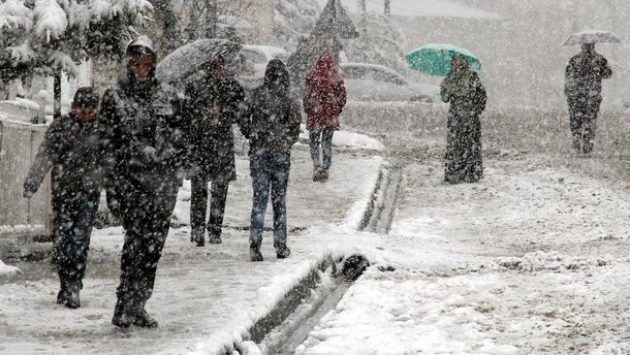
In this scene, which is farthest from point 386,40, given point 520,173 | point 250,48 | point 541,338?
point 541,338

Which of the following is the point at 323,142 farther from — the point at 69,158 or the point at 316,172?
the point at 69,158

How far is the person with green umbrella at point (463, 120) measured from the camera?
15.1m

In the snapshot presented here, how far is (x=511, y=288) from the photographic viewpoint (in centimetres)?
821

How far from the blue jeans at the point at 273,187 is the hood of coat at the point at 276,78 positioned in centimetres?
56

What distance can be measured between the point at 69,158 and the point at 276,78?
249 centimetres

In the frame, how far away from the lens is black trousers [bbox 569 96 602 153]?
17406 mm

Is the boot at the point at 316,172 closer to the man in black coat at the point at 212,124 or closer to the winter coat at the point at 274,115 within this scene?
the man in black coat at the point at 212,124

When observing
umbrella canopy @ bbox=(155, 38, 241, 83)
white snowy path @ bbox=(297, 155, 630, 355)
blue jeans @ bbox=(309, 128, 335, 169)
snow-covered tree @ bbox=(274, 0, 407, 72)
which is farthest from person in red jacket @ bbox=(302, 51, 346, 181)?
snow-covered tree @ bbox=(274, 0, 407, 72)

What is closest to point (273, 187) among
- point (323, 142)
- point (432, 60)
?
point (323, 142)

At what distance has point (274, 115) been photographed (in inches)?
350

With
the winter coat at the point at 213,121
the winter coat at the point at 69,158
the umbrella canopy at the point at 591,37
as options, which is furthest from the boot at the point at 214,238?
the umbrella canopy at the point at 591,37

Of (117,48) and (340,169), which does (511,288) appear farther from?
(340,169)

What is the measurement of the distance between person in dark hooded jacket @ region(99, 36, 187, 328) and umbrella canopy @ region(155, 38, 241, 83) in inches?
131

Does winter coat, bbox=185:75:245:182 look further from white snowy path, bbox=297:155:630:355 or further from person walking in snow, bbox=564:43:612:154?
person walking in snow, bbox=564:43:612:154
